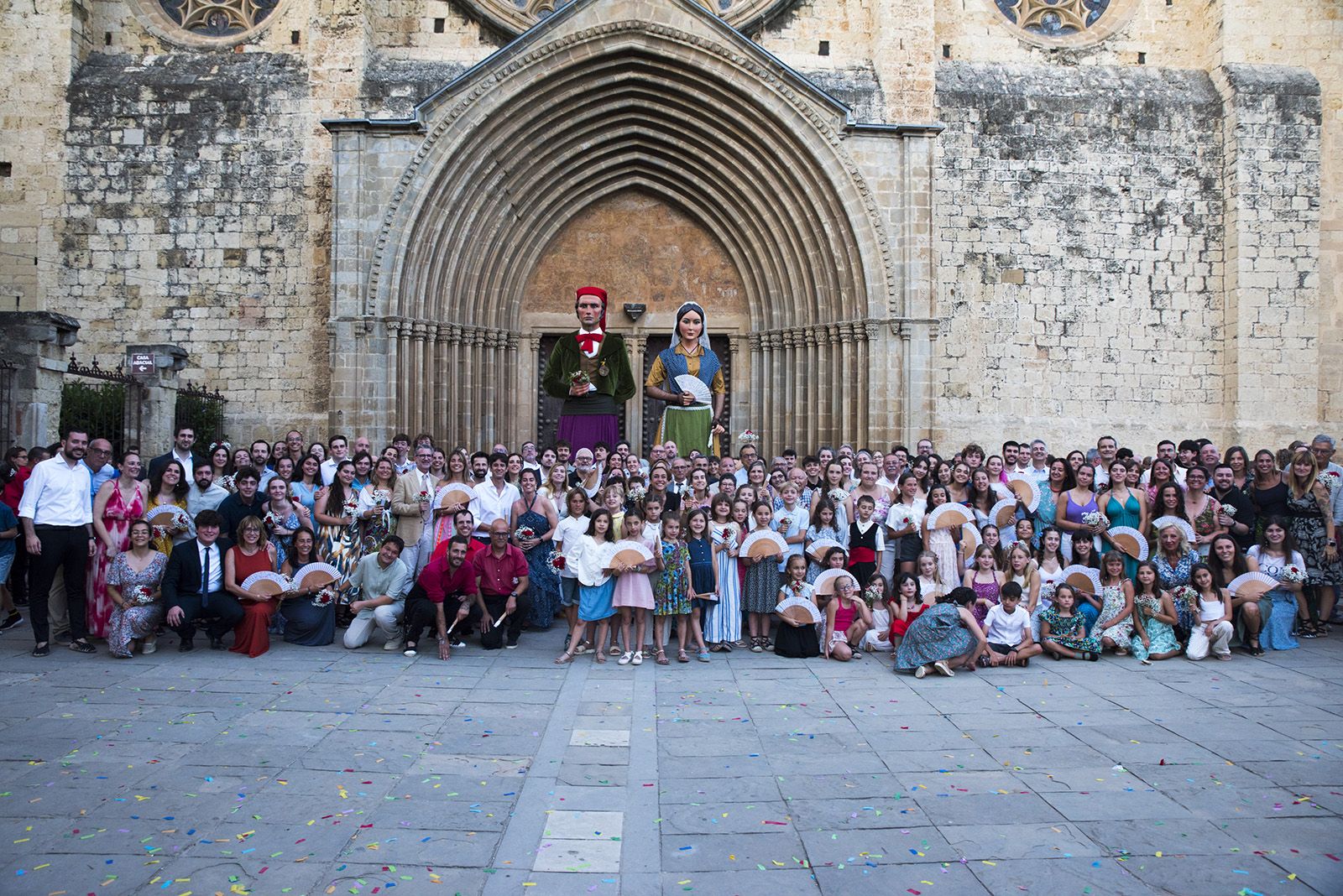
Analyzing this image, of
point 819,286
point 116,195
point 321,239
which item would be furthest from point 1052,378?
point 116,195

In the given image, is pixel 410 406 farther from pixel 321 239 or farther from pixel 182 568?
pixel 182 568

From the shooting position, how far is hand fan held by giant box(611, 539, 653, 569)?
7.75 m

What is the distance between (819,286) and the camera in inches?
547

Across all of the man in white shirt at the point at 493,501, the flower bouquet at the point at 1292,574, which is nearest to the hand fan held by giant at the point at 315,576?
the man in white shirt at the point at 493,501

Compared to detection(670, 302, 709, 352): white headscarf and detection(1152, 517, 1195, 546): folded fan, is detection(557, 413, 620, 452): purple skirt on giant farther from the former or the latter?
detection(1152, 517, 1195, 546): folded fan

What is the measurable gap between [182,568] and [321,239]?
7216 millimetres

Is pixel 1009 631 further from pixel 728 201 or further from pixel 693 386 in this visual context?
pixel 728 201

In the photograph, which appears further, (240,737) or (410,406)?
(410,406)

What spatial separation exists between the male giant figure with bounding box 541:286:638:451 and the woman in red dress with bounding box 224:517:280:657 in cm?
365

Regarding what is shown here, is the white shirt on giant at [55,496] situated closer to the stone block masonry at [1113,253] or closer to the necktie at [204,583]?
the necktie at [204,583]

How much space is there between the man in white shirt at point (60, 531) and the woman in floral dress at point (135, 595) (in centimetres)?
23

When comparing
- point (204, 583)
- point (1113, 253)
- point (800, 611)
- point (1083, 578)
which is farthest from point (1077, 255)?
point (204, 583)

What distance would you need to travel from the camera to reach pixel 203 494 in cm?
877

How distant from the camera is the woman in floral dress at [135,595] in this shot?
297 inches
